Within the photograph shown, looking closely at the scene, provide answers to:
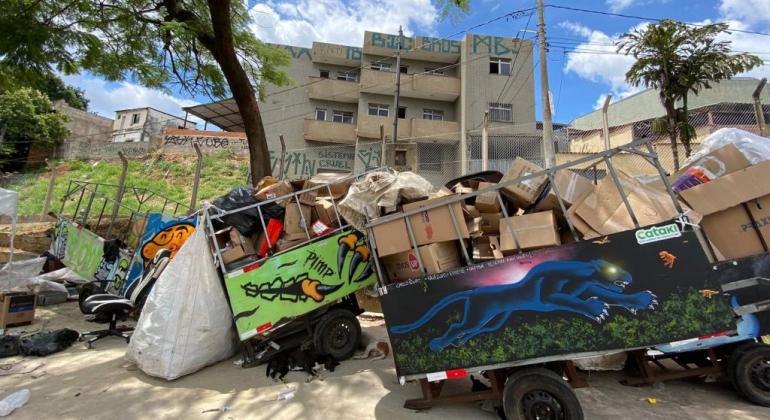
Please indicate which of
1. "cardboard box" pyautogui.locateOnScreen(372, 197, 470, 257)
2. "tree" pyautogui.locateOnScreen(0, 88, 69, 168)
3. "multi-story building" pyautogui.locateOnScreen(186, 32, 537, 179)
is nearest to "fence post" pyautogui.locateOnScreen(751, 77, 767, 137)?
"cardboard box" pyautogui.locateOnScreen(372, 197, 470, 257)

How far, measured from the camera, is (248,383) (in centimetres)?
398

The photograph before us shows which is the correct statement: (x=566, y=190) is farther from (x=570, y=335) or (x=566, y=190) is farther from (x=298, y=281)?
(x=298, y=281)

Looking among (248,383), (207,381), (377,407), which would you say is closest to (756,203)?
(377,407)

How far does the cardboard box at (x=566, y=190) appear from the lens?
10.3 feet

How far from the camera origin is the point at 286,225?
4.74 metres

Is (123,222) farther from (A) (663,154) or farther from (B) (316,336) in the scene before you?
(A) (663,154)

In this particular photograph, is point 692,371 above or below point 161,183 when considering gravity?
below

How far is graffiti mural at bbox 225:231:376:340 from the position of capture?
4328 mm

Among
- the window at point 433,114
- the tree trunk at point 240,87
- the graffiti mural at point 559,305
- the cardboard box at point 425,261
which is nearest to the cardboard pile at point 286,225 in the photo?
the cardboard box at point 425,261

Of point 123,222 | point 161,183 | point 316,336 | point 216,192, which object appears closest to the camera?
point 316,336

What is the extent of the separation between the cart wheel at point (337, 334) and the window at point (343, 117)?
20354 mm

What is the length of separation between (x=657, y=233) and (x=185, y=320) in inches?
180

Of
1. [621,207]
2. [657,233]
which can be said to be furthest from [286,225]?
[657,233]

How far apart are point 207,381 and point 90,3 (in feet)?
29.7
